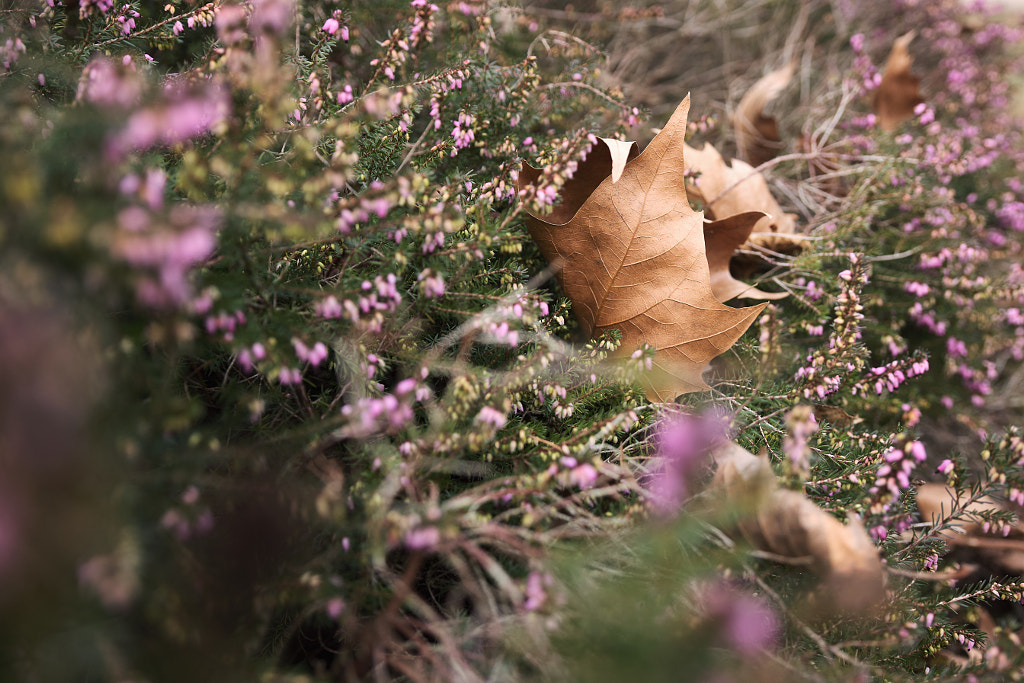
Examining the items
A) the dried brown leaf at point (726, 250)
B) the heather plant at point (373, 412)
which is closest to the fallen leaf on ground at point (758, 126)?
the heather plant at point (373, 412)

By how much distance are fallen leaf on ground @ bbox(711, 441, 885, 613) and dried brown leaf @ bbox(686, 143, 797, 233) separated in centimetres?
121

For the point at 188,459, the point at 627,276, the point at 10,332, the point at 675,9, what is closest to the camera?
the point at 10,332

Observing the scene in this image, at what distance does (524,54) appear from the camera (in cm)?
248

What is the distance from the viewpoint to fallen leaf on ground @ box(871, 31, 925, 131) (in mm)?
2727

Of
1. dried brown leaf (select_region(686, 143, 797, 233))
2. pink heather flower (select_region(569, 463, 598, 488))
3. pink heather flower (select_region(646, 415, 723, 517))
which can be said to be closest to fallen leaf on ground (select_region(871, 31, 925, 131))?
dried brown leaf (select_region(686, 143, 797, 233))

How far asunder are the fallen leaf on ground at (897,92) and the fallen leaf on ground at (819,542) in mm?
2492

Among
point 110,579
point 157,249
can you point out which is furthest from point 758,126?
point 110,579

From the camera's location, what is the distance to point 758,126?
272 centimetres

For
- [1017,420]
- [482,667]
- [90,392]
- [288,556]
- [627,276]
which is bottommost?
[1017,420]

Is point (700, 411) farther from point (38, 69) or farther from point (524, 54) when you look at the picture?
point (38, 69)

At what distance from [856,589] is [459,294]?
3.45 ft

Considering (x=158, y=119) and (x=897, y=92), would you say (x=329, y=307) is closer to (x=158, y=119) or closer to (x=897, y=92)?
(x=158, y=119)

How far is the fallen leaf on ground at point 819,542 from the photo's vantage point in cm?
112

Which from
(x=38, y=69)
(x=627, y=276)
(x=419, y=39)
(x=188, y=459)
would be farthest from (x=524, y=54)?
(x=188, y=459)
